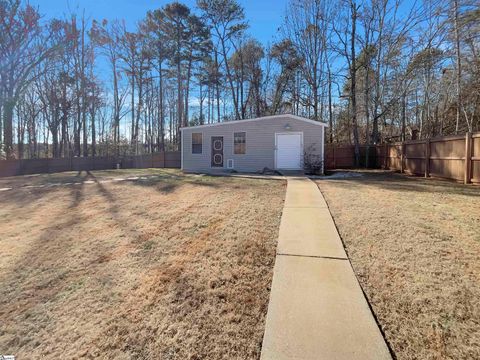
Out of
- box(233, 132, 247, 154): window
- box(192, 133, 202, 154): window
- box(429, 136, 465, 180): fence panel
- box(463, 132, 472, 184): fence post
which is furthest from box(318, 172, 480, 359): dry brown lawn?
box(192, 133, 202, 154): window

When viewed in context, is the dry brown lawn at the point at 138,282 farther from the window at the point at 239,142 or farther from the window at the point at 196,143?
the window at the point at 196,143

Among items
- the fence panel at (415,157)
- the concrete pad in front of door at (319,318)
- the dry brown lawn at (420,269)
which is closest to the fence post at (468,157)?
the fence panel at (415,157)

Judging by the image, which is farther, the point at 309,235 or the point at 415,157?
the point at 415,157

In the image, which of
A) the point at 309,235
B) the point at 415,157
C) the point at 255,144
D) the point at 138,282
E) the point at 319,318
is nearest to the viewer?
the point at 319,318

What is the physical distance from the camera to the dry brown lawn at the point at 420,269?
1850mm

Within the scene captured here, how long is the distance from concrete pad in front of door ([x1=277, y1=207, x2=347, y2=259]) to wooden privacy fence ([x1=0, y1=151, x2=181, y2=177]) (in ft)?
53.2

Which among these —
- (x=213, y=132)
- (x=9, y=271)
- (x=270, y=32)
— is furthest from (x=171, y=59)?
(x=9, y=271)

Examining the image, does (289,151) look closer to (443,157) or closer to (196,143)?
(196,143)

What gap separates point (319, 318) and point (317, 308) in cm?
13

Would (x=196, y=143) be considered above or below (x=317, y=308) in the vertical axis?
above

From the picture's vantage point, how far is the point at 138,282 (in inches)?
107

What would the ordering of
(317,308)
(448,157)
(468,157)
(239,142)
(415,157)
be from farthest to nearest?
(239,142), (415,157), (448,157), (468,157), (317,308)

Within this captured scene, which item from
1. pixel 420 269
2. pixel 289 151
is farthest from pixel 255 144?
pixel 420 269

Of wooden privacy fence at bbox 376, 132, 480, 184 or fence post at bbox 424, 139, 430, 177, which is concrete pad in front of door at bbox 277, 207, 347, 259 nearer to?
wooden privacy fence at bbox 376, 132, 480, 184
